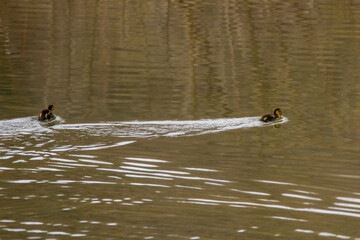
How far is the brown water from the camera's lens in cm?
820

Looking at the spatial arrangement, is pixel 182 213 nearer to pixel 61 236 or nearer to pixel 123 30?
pixel 61 236

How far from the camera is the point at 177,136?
12.0 m

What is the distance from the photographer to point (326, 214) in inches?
334

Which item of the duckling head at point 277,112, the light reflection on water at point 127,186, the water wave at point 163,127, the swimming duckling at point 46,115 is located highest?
the swimming duckling at point 46,115

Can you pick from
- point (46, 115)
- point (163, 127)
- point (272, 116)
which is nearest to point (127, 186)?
point (163, 127)

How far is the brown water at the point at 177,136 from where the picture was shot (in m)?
8.20

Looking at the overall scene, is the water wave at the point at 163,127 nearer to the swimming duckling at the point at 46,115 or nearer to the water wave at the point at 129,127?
the water wave at the point at 129,127

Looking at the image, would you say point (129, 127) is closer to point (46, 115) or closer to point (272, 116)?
point (46, 115)

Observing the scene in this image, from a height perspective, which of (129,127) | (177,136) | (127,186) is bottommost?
(127,186)

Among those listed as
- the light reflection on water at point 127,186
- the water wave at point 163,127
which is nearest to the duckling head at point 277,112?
the water wave at point 163,127

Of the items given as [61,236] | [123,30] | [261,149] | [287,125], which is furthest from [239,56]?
[61,236]

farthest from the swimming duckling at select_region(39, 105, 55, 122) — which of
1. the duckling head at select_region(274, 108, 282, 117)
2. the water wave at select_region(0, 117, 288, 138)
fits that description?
the duckling head at select_region(274, 108, 282, 117)

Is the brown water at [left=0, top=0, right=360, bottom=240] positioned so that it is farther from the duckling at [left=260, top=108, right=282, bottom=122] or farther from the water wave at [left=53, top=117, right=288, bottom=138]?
the duckling at [left=260, top=108, right=282, bottom=122]

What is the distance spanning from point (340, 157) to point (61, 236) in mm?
4770
